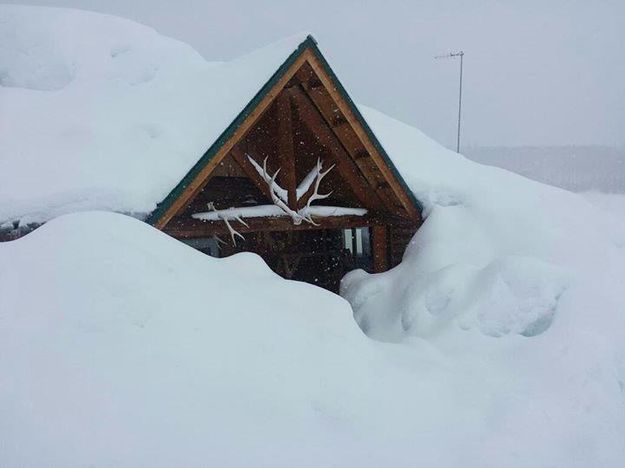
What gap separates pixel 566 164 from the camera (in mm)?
109562

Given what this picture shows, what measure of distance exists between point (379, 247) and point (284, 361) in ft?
16.8

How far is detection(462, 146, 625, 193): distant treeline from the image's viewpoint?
79875mm

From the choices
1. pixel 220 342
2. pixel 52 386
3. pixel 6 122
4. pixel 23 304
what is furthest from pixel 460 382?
pixel 6 122

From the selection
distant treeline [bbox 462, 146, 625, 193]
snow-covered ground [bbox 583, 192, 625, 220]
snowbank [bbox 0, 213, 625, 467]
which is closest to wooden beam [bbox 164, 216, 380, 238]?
snowbank [bbox 0, 213, 625, 467]

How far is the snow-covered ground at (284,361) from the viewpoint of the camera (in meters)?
3.06

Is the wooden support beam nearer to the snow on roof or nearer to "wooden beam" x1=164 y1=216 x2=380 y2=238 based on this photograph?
"wooden beam" x1=164 y1=216 x2=380 y2=238

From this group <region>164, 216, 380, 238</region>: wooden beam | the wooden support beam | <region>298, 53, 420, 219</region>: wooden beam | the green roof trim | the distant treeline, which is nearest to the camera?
the green roof trim

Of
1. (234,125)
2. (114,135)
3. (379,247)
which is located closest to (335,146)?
(379,247)

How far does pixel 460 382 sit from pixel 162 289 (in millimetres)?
2863

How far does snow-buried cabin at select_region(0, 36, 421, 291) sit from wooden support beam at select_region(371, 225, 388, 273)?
0.02 metres

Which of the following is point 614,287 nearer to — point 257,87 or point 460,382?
point 460,382

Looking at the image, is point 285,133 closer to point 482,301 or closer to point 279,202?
point 279,202

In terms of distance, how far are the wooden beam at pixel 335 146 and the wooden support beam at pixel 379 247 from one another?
1.41ft

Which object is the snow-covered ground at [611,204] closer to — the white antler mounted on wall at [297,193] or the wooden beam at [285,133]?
the white antler mounted on wall at [297,193]
